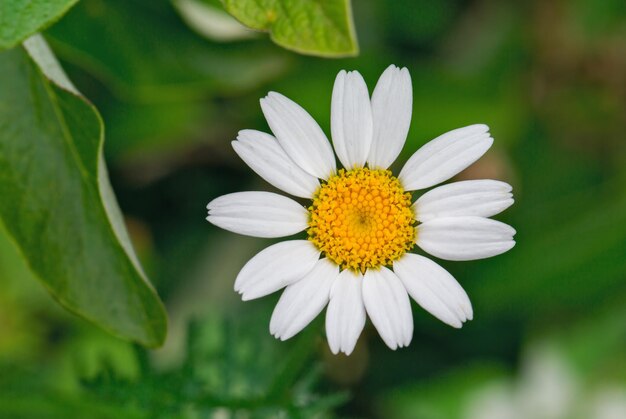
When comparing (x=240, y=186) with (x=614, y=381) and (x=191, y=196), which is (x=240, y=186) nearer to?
(x=191, y=196)

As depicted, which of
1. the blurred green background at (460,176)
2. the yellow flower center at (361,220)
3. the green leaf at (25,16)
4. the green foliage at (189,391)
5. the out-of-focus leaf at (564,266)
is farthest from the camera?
the out-of-focus leaf at (564,266)

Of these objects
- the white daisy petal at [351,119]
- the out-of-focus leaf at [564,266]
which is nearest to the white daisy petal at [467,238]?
the white daisy petal at [351,119]

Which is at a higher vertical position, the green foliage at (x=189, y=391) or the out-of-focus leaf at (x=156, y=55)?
the out-of-focus leaf at (x=156, y=55)

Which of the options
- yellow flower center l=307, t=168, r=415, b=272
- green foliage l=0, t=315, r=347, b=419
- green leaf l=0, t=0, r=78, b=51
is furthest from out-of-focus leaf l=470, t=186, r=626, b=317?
green leaf l=0, t=0, r=78, b=51

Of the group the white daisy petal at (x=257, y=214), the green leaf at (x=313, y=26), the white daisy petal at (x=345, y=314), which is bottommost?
the white daisy petal at (x=345, y=314)

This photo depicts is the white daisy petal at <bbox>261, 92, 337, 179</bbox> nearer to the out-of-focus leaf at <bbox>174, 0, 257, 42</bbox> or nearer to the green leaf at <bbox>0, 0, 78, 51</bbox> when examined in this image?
the green leaf at <bbox>0, 0, 78, 51</bbox>

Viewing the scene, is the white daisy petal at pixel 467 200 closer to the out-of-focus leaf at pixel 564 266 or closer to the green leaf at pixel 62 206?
the green leaf at pixel 62 206

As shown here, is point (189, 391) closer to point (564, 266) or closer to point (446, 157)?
point (446, 157)

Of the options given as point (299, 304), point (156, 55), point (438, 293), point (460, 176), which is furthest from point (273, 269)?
point (460, 176)
